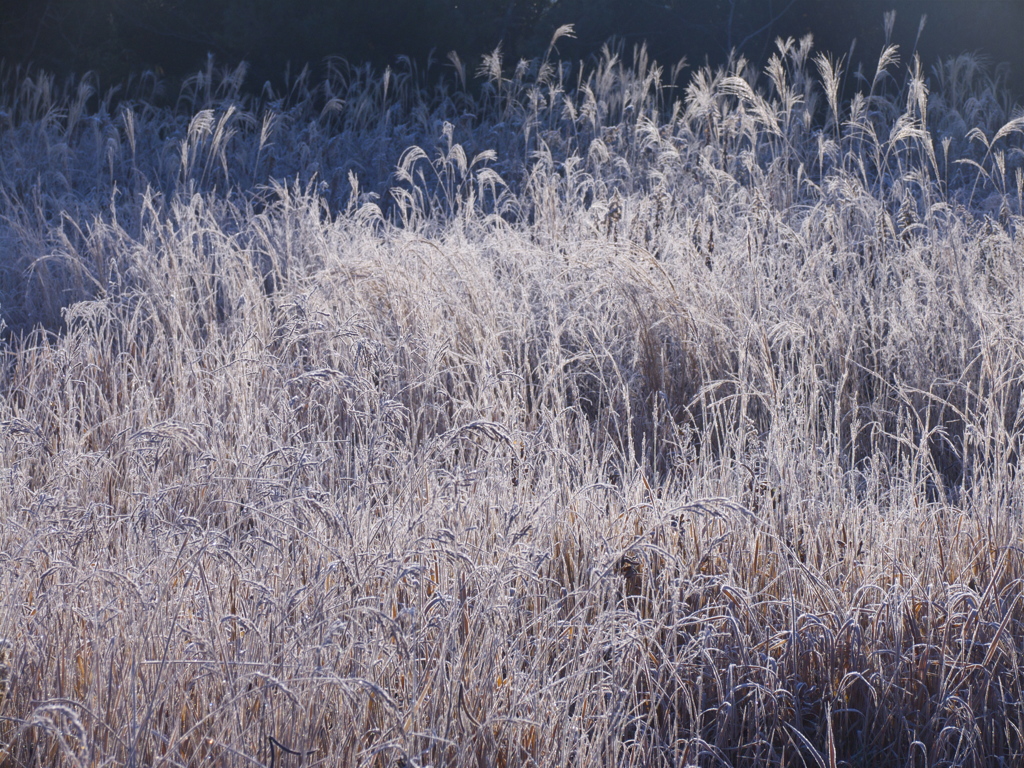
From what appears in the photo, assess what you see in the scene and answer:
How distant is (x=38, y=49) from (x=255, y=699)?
10354 mm

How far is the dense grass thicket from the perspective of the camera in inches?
65.0

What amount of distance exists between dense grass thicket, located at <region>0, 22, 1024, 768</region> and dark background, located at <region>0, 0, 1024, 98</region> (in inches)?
190

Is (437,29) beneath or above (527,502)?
above

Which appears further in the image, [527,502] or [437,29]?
[437,29]

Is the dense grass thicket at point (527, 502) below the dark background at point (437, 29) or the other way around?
below

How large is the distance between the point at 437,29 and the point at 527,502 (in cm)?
798

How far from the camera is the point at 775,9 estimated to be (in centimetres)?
981

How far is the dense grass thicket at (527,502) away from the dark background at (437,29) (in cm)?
482

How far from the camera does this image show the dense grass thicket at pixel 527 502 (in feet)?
5.41

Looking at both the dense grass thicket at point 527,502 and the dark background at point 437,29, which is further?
the dark background at point 437,29

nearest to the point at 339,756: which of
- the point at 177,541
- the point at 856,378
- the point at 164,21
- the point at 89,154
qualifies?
the point at 177,541

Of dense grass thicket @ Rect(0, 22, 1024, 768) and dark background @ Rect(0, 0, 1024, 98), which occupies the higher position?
dark background @ Rect(0, 0, 1024, 98)

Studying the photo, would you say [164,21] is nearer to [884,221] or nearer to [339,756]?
[884,221]

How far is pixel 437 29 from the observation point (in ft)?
30.3
